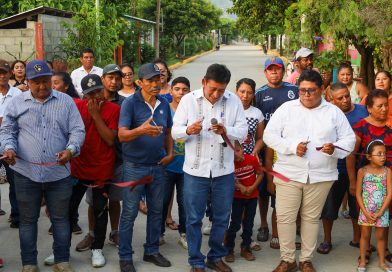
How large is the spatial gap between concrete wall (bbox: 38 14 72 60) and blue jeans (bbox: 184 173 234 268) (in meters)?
11.3

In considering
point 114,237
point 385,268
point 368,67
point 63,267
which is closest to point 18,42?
point 368,67

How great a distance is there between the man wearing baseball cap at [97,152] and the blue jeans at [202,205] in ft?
2.52

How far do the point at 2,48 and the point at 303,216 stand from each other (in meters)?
12.2

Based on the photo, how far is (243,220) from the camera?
5242 millimetres

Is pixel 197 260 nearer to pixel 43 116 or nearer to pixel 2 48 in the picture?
pixel 43 116

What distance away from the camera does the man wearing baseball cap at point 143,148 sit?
15.1 ft

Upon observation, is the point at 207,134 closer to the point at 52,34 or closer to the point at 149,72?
the point at 149,72

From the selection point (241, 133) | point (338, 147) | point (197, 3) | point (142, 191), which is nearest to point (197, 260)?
point (142, 191)

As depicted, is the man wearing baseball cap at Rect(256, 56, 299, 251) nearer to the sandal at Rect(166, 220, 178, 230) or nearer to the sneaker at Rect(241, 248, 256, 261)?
the sneaker at Rect(241, 248, 256, 261)

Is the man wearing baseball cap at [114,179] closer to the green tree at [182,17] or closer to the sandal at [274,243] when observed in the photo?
the sandal at [274,243]

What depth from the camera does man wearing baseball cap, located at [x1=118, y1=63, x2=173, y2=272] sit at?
4609 mm

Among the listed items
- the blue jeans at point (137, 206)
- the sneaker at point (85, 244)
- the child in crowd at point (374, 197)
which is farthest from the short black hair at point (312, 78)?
the sneaker at point (85, 244)

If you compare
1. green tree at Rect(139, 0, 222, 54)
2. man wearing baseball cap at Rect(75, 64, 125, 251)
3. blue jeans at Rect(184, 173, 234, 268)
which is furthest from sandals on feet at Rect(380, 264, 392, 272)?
green tree at Rect(139, 0, 222, 54)

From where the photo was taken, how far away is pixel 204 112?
14.9ft
